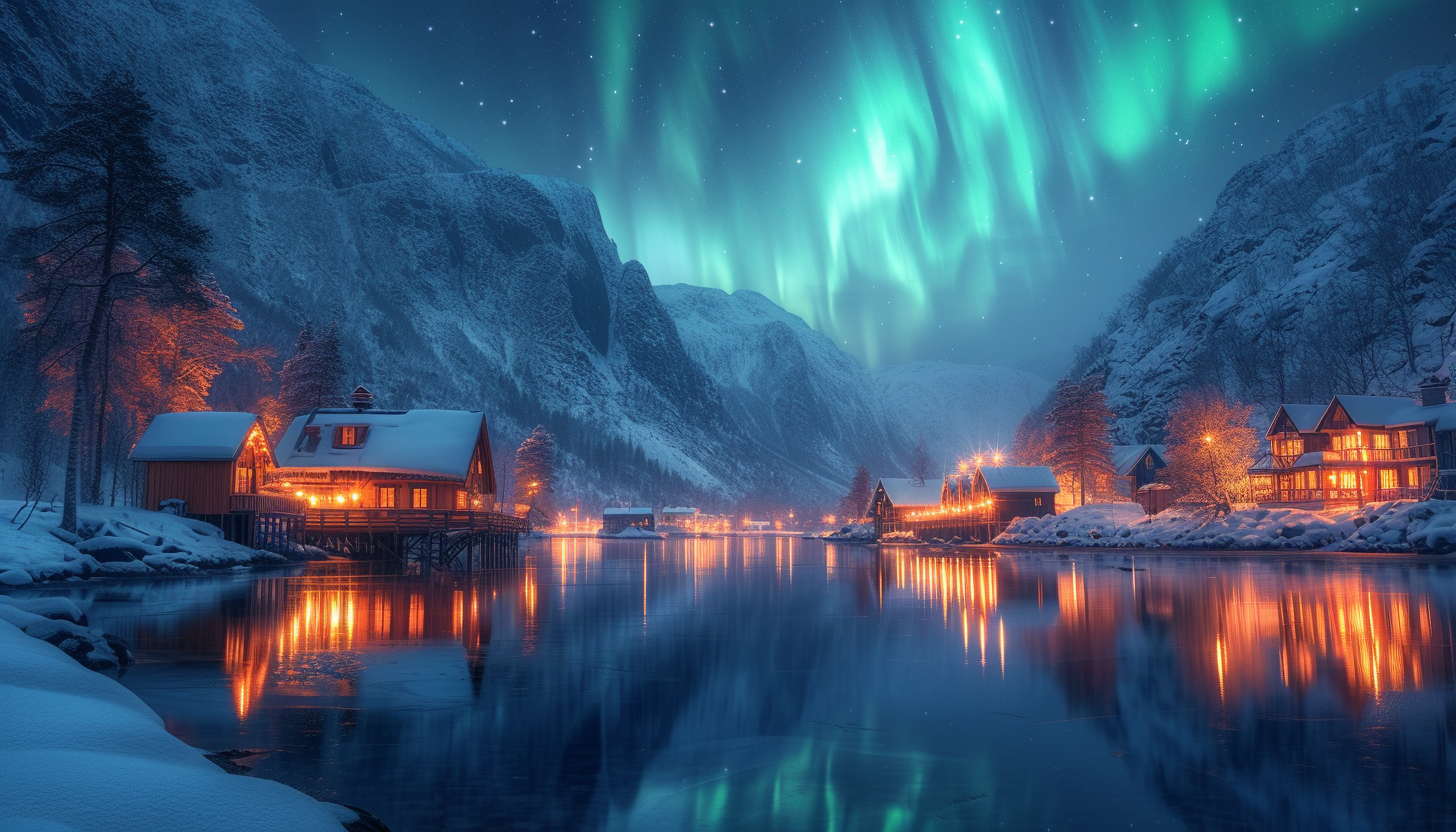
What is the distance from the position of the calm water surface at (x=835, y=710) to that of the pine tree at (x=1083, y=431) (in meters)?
78.4

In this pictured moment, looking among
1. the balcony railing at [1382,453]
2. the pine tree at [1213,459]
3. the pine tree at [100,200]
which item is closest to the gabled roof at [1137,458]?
the pine tree at [1213,459]

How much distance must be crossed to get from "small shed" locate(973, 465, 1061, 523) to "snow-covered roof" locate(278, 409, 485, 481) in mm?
61355

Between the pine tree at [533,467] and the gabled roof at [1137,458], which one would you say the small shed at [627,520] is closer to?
the pine tree at [533,467]

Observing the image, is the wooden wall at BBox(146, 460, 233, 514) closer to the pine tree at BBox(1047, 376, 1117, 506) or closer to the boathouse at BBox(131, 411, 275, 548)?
the boathouse at BBox(131, 411, 275, 548)

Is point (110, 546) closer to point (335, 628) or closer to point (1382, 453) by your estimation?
point (335, 628)

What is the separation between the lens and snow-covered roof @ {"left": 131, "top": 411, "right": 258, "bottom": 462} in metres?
48.4

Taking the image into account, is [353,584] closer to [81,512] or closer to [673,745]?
[81,512]

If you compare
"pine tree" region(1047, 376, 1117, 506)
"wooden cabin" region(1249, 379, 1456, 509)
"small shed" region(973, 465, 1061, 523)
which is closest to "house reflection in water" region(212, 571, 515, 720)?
"wooden cabin" region(1249, 379, 1456, 509)

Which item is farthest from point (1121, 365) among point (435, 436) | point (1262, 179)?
point (435, 436)

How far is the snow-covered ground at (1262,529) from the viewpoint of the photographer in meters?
51.2

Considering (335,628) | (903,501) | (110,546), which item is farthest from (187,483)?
(903,501)

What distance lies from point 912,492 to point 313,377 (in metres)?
82.4

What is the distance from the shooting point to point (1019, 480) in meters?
99.6

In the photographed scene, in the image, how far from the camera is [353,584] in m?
36.5
